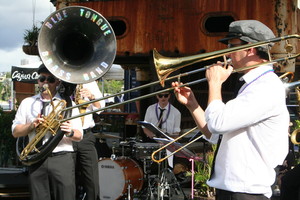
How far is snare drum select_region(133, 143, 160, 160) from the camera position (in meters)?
7.21

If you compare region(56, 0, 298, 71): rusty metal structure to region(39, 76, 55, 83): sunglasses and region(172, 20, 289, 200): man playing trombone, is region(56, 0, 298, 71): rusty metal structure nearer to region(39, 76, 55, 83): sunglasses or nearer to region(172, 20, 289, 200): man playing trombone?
region(39, 76, 55, 83): sunglasses

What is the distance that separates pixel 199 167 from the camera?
702 centimetres

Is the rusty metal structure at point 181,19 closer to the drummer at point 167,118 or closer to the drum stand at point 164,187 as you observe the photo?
the drummer at point 167,118

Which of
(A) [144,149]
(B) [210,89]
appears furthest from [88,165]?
(B) [210,89]

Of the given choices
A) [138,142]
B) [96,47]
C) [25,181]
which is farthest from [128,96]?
[96,47]

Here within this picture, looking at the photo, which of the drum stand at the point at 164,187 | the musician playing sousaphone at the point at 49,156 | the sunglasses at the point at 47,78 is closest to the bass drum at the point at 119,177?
the drum stand at the point at 164,187

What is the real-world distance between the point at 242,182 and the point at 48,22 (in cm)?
291

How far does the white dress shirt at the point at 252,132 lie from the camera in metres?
2.59

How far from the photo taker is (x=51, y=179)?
4.39 meters

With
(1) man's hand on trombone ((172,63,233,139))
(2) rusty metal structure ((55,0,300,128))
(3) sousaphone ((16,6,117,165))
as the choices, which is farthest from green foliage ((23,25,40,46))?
(1) man's hand on trombone ((172,63,233,139))

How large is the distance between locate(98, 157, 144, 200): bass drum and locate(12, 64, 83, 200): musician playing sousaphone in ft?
9.91

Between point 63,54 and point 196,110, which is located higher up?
point 63,54

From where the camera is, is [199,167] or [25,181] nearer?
[25,181]

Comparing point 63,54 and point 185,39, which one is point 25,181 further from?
point 185,39
